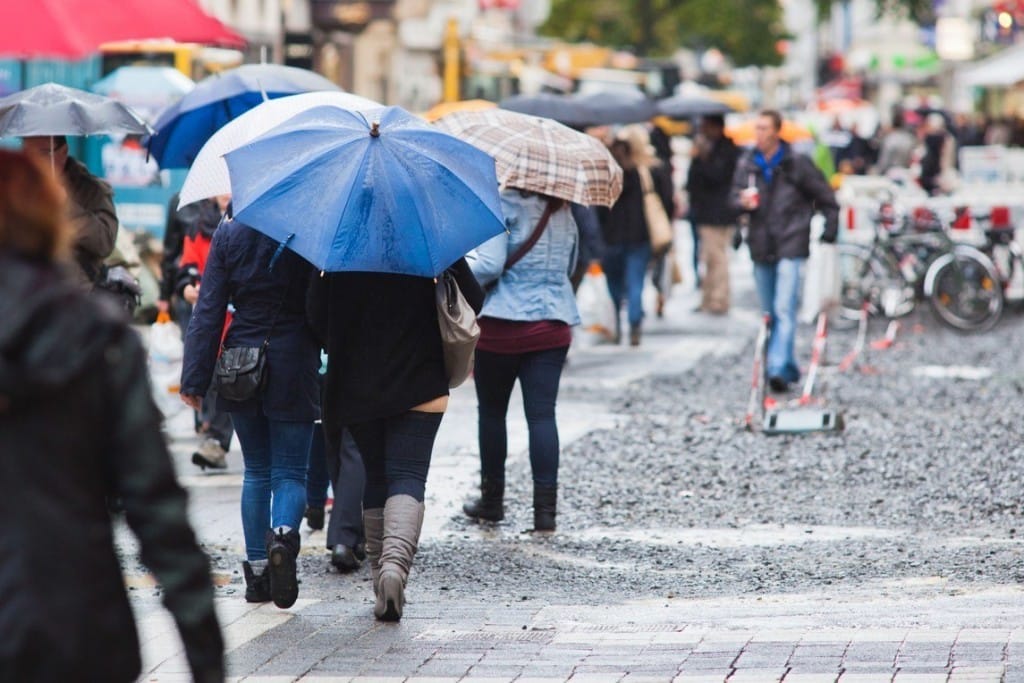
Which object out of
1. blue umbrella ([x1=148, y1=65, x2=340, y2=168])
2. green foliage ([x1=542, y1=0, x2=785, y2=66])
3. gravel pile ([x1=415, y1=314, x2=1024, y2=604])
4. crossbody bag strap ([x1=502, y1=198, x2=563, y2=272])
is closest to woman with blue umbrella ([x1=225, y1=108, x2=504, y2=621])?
gravel pile ([x1=415, y1=314, x2=1024, y2=604])

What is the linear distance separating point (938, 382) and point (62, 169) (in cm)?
811

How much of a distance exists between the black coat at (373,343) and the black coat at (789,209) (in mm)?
6847

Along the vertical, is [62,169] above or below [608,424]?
above

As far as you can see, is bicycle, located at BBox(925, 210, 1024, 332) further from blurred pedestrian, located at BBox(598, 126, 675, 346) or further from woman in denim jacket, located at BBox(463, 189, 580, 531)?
woman in denim jacket, located at BBox(463, 189, 580, 531)

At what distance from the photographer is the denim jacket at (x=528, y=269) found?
8.55 meters

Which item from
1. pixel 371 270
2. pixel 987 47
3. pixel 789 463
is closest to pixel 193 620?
pixel 371 270

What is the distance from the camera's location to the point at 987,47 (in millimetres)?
47312

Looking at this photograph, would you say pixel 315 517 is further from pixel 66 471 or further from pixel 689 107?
pixel 689 107

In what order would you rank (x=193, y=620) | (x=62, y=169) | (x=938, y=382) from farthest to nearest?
(x=938, y=382)
(x=62, y=169)
(x=193, y=620)

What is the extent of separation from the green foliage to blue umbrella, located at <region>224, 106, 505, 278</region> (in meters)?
52.2

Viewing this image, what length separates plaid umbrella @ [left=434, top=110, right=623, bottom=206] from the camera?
8.56m

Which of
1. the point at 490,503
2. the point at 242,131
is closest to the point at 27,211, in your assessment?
the point at 242,131

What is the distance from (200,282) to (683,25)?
54.9m

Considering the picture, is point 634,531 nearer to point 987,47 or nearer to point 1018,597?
point 1018,597
